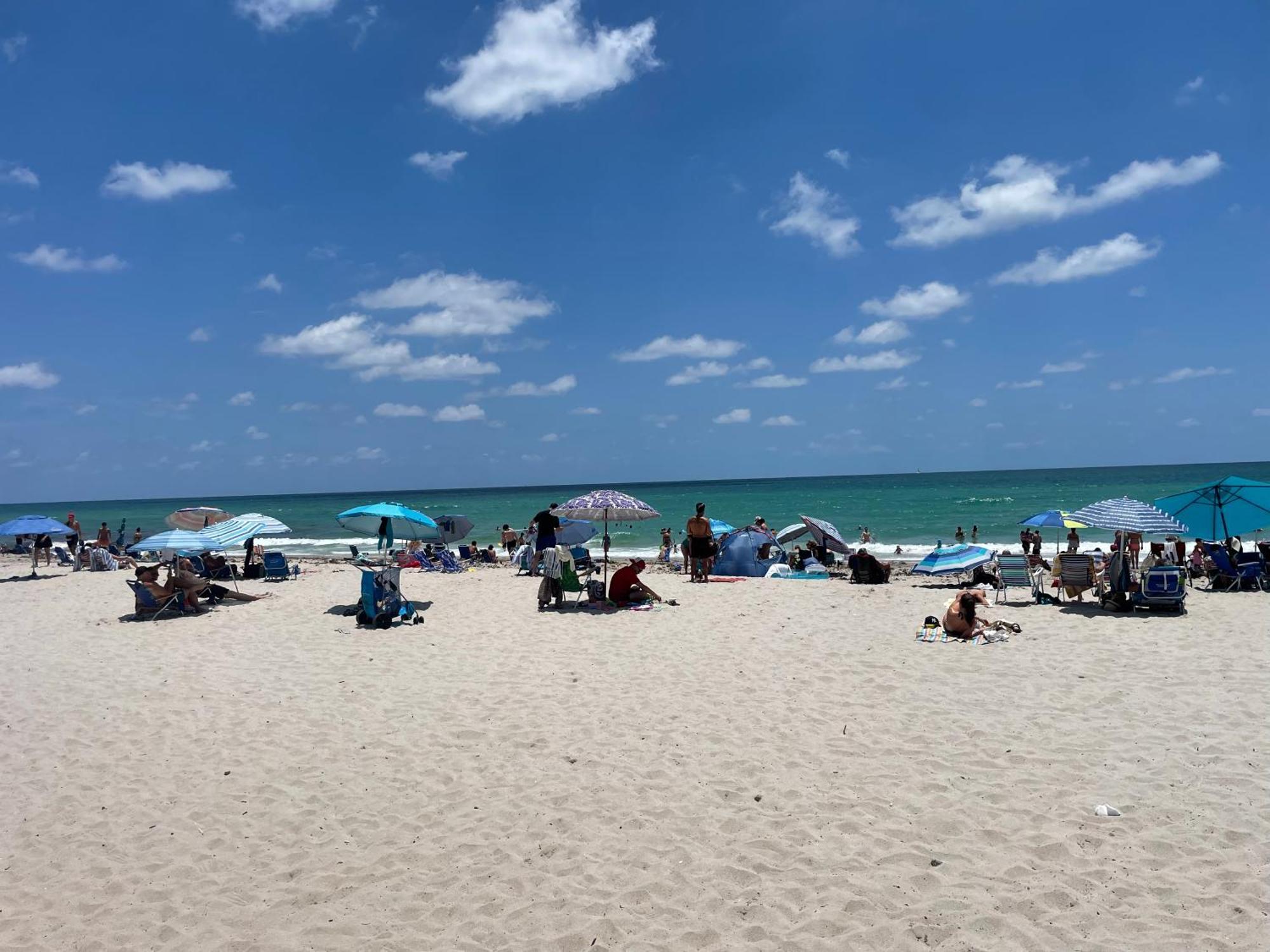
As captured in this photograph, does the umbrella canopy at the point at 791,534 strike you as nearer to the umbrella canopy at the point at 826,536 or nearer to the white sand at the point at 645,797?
the umbrella canopy at the point at 826,536

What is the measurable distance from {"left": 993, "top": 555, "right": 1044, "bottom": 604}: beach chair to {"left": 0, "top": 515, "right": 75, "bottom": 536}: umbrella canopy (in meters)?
18.6

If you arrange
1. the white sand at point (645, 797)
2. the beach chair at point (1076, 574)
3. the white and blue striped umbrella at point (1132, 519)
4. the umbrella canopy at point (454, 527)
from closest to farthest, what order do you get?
the white sand at point (645, 797), the white and blue striped umbrella at point (1132, 519), the beach chair at point (1076, 574), the umbrella canopy at point (454, 527)

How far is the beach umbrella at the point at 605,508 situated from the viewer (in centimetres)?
1217

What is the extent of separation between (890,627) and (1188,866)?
6074mm

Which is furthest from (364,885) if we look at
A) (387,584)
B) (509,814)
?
(387,584)

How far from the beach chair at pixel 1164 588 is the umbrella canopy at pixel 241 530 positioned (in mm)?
13013

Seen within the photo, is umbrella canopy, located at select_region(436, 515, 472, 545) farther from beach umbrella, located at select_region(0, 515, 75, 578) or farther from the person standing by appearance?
the person standing

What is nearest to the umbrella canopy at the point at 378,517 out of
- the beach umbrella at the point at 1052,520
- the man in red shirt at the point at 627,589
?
the man in red shirt at the point at 627,589

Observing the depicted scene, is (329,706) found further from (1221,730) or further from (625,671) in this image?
A: (1221,730)

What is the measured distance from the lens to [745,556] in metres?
16.0

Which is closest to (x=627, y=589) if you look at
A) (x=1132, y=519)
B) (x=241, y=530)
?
(x=241, y=530)

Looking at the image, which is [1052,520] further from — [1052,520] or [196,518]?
[196,518]

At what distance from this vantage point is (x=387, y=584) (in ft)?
35.5

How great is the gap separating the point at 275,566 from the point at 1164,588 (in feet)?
53.5
